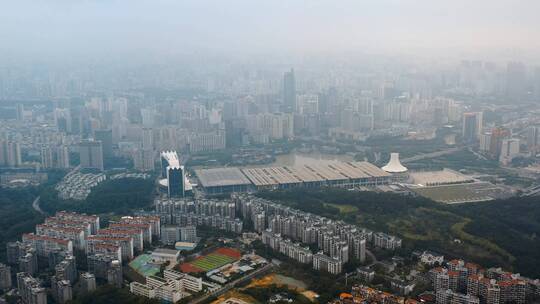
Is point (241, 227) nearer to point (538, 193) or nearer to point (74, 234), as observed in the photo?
point (74, 234)

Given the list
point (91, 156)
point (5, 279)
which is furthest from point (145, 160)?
point (5, 279)

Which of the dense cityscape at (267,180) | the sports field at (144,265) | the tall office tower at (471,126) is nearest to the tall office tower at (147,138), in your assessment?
the dense cityscape at (267,180)

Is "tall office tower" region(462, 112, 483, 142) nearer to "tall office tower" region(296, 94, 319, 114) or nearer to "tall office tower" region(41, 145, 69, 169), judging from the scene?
"tall office tower" region(296, 94, 319, 114)

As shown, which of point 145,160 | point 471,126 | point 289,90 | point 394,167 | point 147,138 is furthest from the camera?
point 289,90

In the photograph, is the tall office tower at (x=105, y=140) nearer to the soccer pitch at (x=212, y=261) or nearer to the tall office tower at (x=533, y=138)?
the soccer pitch at (x=212, y=261)

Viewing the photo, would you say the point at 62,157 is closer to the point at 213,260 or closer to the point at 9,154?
the point at 9,154

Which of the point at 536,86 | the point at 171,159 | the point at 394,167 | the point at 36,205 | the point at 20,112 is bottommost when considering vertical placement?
the point at 36,205

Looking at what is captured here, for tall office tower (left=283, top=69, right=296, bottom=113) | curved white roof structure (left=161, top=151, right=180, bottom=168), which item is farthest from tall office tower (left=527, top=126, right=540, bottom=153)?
curved white roof structure (left=161, top=151, right=180, bottom=168)

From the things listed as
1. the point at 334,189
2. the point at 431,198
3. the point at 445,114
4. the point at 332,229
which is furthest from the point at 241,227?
the point at 445,114
